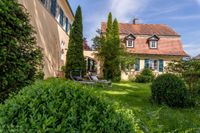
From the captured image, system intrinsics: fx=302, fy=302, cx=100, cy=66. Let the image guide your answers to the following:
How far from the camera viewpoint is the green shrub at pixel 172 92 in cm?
1130

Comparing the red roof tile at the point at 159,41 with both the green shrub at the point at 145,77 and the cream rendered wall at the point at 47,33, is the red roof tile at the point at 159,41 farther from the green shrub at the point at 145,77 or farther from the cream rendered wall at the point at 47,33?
the cream rendered wall at the point at 47,33

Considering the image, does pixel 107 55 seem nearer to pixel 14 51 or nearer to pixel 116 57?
pixel 116 57

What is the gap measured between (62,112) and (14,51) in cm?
268

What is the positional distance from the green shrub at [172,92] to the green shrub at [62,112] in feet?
27.9

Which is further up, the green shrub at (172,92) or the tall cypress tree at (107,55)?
the tall cypress tree at (107,55)

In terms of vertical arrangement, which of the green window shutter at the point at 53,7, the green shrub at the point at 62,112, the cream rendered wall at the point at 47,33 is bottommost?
the green shrub at the point at 62,112

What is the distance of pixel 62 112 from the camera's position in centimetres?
286

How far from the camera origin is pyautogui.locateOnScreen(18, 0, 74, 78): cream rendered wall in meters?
16.2

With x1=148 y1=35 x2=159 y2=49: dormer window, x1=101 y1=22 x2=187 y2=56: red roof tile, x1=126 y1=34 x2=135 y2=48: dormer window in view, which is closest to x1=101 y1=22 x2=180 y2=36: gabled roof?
x1=101 y1=22 x2=187 y2=56: red roof tile

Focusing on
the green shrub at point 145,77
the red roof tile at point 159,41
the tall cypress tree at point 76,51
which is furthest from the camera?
the red roof tile at point 159,41

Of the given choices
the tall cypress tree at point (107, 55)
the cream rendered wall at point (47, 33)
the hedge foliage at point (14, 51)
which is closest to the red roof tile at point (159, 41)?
the tall cypress tree at point (107, 55)

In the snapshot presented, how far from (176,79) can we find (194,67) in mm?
917

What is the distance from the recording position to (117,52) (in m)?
27.7

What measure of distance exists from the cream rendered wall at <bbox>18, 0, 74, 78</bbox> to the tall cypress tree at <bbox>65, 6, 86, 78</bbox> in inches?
39.5
